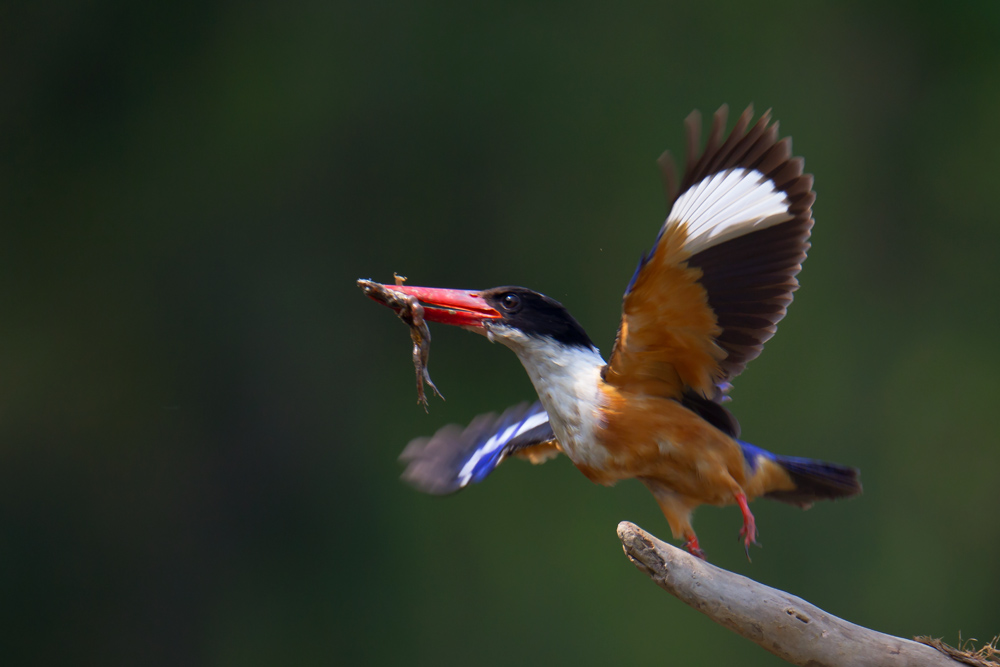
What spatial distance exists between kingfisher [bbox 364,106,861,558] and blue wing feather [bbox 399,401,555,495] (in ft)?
1.04

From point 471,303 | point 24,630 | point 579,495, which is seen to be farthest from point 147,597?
point 471,303

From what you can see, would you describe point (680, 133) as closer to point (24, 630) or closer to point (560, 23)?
point (560, 23)

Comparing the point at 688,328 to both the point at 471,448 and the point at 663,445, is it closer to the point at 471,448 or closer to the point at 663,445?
the point at 663,445

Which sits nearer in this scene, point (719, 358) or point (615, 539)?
point (719, 358)

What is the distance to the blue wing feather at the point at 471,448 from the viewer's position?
89.4 inches

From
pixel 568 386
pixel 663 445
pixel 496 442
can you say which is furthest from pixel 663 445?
pixel 496 442

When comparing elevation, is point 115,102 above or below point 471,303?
above

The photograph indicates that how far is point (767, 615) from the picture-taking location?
5.39 ft

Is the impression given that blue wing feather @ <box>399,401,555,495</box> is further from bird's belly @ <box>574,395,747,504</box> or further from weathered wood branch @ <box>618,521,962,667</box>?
weathered wood branch @ <box>618,521,962,667</box>

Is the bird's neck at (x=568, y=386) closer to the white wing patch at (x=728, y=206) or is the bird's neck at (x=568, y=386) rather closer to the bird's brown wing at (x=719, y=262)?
the bird's brown wing at (x=719, y=262)

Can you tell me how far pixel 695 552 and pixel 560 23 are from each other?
2.89 m

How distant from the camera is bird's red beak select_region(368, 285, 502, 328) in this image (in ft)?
6.63

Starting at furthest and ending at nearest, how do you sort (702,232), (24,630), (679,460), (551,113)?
(551,113), (24,630), (679,460), (702,232)

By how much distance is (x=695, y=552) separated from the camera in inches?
78.0
